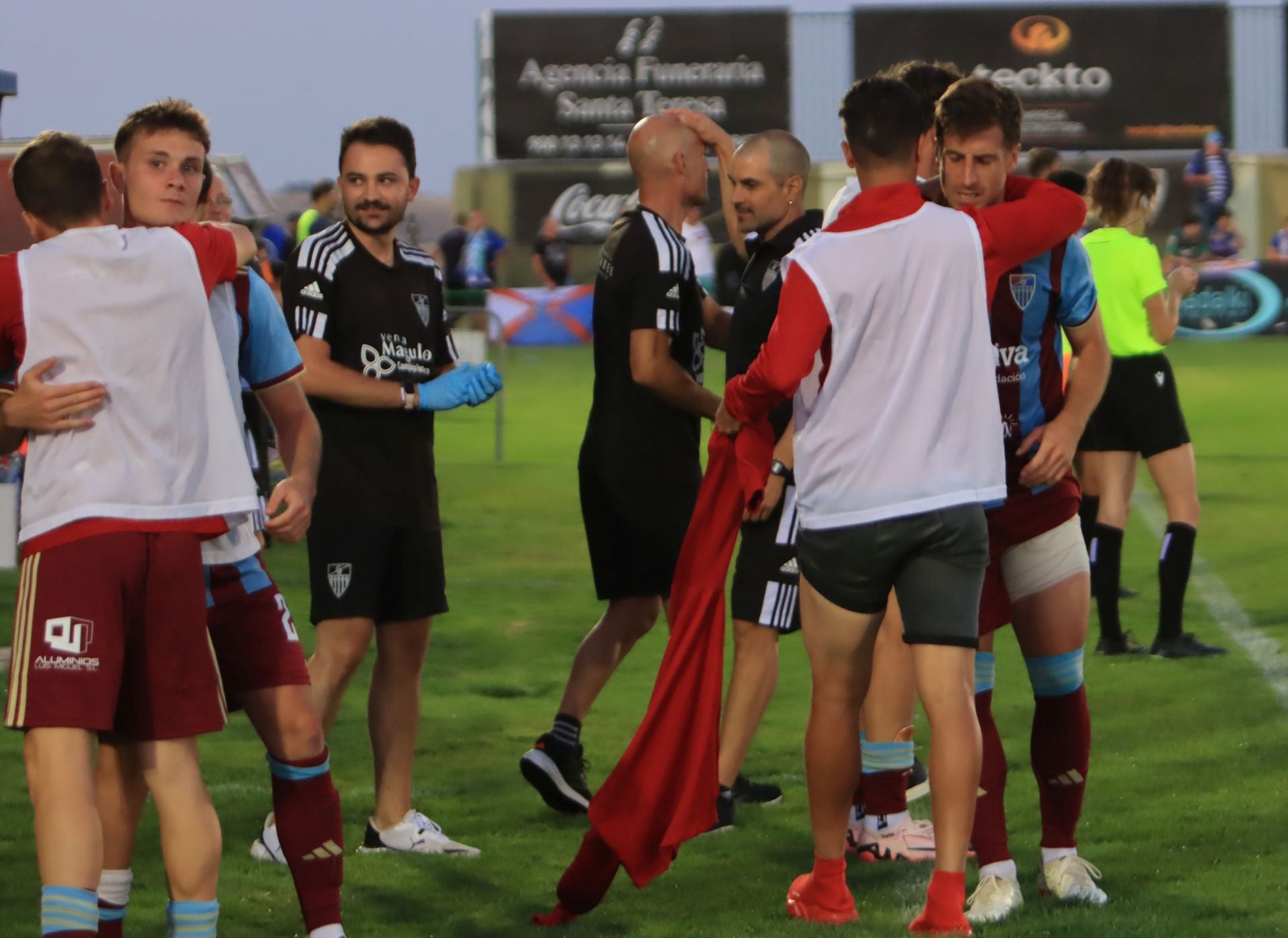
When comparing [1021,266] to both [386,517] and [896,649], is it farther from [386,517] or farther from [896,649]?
[386,517]

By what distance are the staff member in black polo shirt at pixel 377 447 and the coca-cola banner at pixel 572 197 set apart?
2881 cm

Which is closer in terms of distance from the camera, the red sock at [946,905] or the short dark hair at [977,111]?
the red sock at [946,905]

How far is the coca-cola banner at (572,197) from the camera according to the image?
34438mm

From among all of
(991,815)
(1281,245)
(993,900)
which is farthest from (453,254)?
(993,900)

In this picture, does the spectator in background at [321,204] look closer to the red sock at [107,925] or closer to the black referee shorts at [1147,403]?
the black referee shorts at [1147,403]

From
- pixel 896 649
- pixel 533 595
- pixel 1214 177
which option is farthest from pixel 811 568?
pixel 1214 177

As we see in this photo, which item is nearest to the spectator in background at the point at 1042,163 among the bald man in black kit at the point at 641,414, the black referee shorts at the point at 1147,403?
the black referee shorts at the point at 1147,403

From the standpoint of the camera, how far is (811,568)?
179 inches

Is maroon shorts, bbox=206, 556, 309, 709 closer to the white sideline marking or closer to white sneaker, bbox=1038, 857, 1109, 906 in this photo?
white sneaker, bbox=1038, 857, 1109, 906

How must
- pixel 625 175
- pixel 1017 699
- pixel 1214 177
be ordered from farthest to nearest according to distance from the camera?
pixel 625 175 < pixel 1214 177 < pixel 1017 699

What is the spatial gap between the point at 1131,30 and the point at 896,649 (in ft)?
109

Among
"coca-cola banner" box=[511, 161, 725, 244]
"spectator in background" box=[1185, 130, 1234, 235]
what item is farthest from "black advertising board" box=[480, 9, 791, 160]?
"spectator in background" box=[1185, 130, 1234, 235]

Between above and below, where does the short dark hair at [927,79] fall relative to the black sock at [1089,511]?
above

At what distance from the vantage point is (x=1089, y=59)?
36.5m
